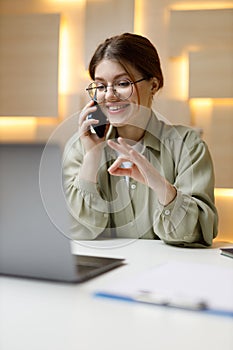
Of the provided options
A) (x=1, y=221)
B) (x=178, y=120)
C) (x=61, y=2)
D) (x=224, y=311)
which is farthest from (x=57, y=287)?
(x=61, y=2)

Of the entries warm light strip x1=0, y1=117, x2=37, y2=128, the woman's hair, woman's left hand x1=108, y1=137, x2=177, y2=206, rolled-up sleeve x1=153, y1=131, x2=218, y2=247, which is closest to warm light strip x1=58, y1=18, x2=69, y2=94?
warm light strip x1=0, y1=117, x2=37, y2=128

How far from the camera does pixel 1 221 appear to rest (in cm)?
80

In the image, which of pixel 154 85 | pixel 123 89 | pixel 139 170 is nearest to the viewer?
pixel 139 170

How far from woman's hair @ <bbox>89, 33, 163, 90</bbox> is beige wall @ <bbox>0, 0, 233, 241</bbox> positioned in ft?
3.73

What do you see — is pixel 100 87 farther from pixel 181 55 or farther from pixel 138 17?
pixel 138 17

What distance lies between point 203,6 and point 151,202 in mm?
1846

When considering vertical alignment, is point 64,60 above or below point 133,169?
above

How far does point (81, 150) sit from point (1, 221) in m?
0.79

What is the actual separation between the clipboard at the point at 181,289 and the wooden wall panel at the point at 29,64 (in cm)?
249

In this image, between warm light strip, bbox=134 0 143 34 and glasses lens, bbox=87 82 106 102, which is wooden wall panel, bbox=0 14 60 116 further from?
glasses lens, bbox=87 82 106 102

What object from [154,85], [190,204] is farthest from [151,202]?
[154,85]

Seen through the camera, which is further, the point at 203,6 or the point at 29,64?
the point at 29,64

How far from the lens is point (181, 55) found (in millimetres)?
3002

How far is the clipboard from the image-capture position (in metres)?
0.70
